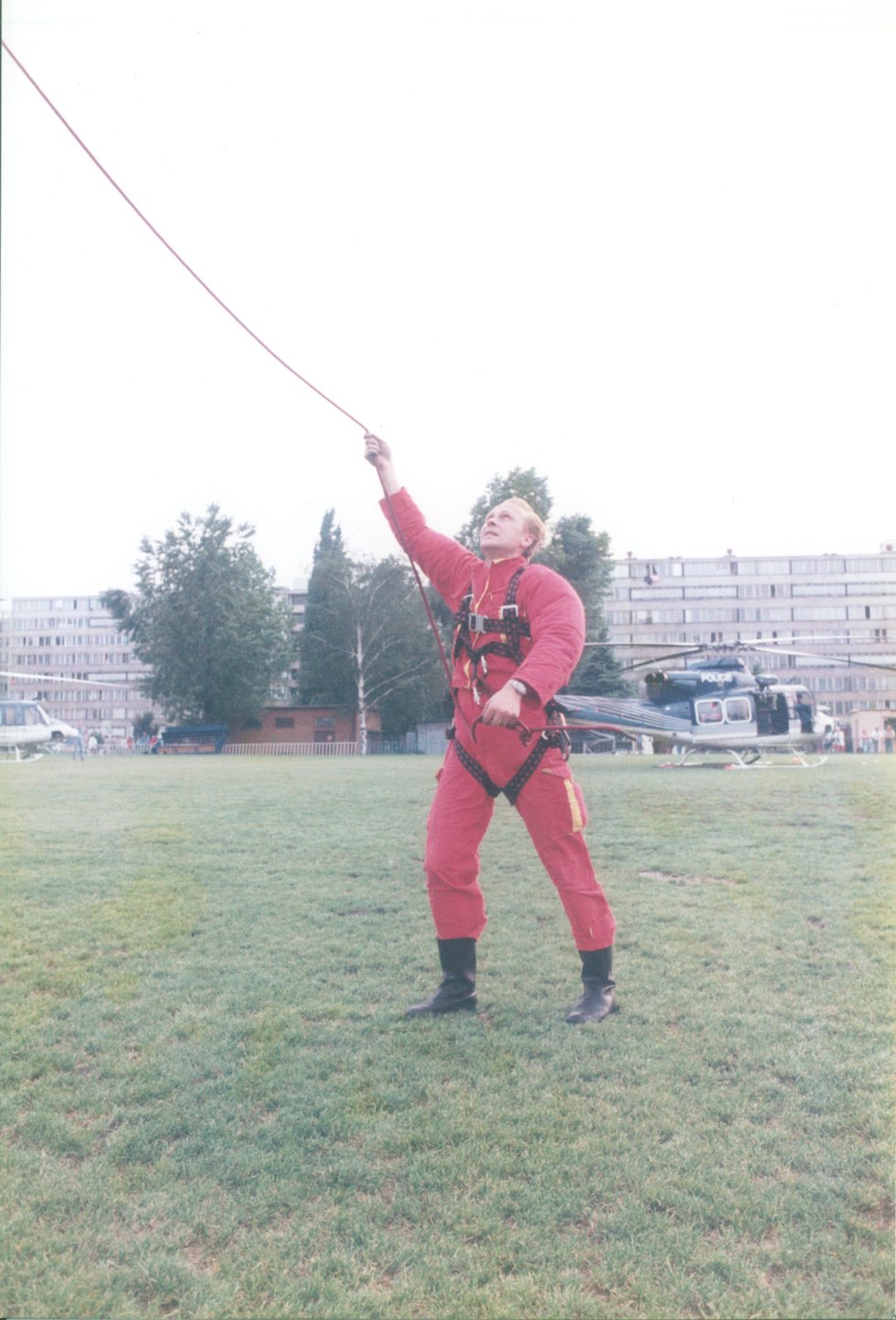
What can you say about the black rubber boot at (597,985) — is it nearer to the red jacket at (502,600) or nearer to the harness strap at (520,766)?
the harness strap at (520,766)

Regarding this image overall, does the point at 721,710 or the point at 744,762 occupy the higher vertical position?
the point at 721,710

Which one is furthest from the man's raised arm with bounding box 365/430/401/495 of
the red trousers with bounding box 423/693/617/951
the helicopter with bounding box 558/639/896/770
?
the helicopter with bounding box 558/639/896/770

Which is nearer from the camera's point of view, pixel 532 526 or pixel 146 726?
pixel 532 526

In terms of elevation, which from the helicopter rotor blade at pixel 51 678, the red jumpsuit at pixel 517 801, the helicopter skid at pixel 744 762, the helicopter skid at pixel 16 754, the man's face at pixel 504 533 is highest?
the man's face at pixel 504 533

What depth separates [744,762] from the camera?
50.5 ft

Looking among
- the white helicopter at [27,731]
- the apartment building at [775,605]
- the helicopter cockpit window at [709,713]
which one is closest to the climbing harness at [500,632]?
the apartment building at [775,605]

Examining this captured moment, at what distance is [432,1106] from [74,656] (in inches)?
145

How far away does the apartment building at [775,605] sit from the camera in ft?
9.72

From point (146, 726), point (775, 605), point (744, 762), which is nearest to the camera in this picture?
point (146, 726)

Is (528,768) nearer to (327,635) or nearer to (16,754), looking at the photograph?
(327,635)

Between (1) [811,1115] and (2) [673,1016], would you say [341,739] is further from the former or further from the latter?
(1) [811,1115]

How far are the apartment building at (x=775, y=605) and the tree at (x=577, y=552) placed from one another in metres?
0.17

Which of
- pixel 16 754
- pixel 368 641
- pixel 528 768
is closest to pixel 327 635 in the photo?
pixel 368 641

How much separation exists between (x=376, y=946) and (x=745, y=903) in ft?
6.76
